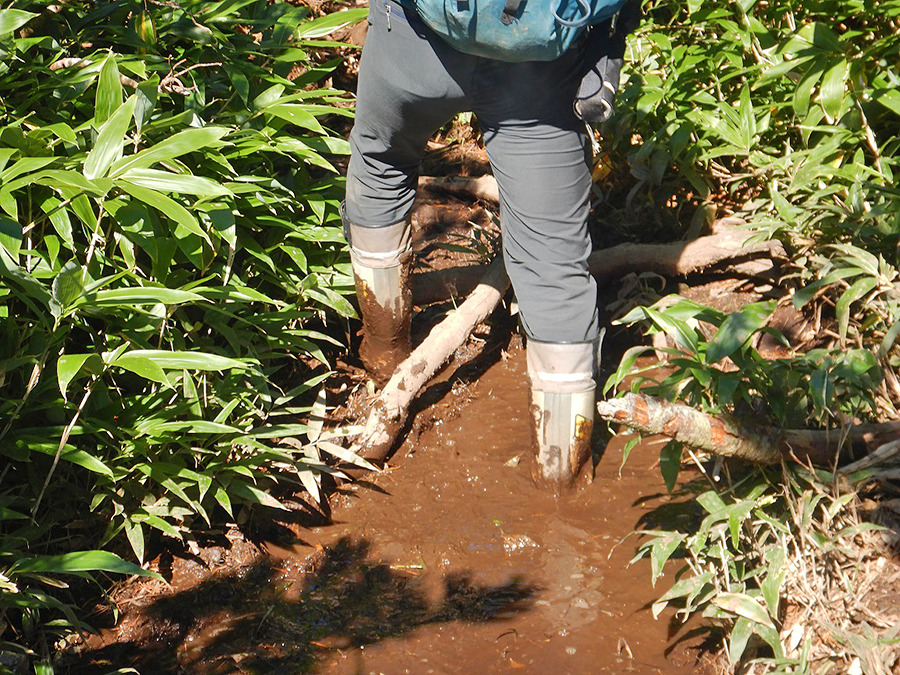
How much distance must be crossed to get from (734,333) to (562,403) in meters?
0.68

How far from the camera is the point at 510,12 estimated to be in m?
1.96

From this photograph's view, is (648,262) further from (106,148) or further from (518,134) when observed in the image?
(106,148)

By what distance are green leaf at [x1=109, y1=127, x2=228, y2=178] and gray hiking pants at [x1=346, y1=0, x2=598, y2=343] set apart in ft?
1.46

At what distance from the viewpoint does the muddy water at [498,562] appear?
89.9 inches

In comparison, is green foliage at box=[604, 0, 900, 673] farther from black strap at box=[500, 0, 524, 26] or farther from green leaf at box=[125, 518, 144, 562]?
green leaf at box=[125, 518, 144, 562]

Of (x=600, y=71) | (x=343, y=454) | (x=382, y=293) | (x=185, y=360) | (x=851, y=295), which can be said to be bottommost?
(x=343, y=454)

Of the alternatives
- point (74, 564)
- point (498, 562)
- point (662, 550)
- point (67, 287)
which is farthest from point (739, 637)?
point (67, 287)

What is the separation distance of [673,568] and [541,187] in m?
1.13

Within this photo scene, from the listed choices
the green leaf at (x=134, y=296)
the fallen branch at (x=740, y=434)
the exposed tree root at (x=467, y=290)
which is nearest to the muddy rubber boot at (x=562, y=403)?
→ the exposed tree root at (x=467, y=290)

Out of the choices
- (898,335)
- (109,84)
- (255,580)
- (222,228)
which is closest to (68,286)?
(222,228)

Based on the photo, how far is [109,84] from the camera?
257 centimetres

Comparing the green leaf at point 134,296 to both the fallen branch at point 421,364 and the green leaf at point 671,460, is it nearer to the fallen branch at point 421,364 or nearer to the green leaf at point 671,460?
the fallen branch at point 421,364

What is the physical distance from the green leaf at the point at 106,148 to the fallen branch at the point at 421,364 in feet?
3.73

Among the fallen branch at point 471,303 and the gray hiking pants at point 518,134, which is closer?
the gray hiking pants at point 518,134
